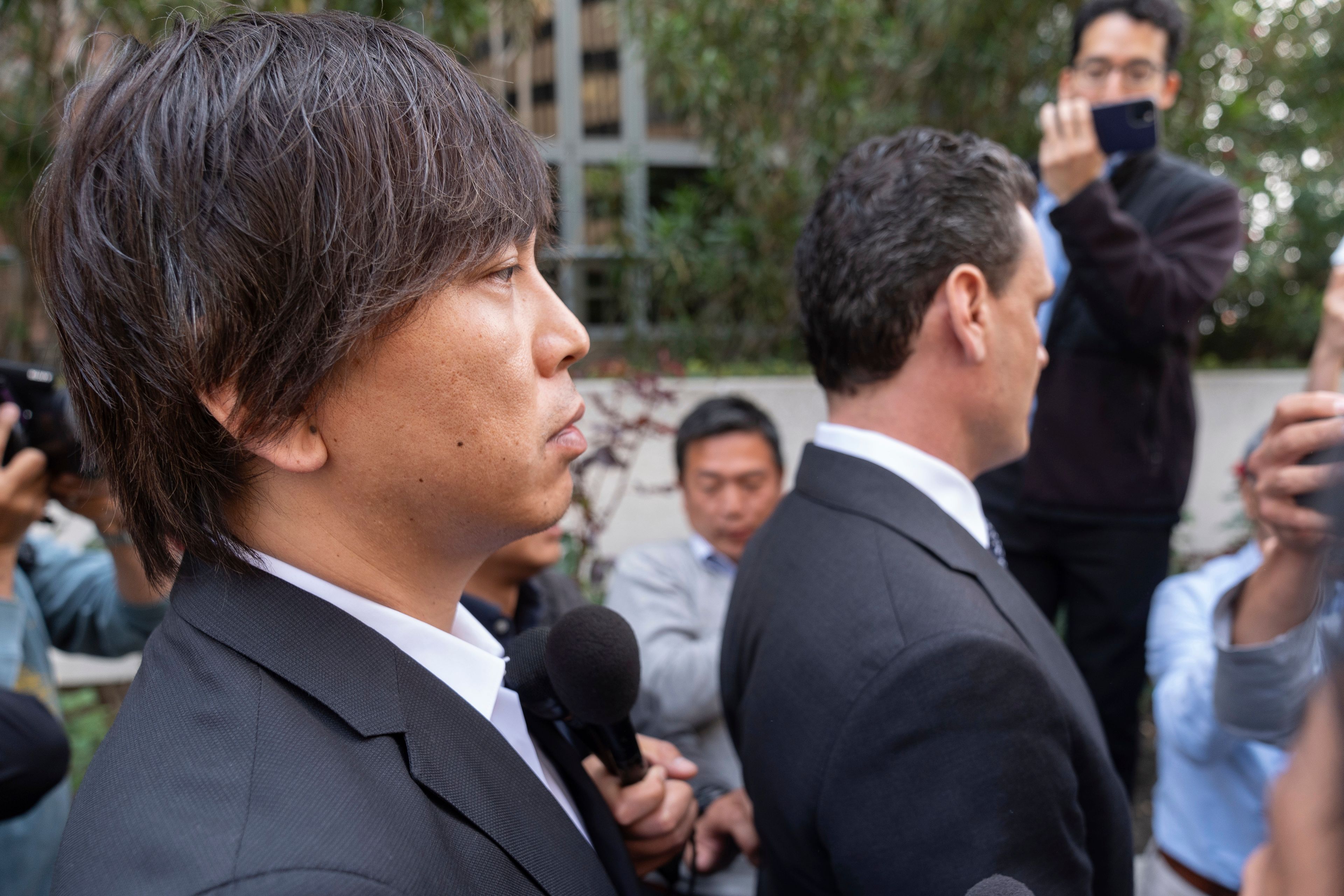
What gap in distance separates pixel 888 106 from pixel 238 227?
22.2 feet

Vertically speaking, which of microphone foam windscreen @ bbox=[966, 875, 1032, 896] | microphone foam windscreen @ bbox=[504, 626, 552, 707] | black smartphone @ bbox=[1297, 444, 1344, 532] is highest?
black smartphone @ bbox=[1297, 444, 1344, 532]

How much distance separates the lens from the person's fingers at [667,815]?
137 centimetres

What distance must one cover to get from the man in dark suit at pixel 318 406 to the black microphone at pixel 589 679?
163mm

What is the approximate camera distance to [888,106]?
690cm

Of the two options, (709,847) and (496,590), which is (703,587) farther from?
(709,847)

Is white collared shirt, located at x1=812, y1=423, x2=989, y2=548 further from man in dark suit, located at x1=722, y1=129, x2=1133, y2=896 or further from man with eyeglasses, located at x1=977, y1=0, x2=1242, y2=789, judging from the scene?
man with eyeglasses, located at x1=977, y1=0, x2=1242, y2=789

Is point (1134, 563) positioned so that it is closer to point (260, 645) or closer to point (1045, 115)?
point (1045, 115)

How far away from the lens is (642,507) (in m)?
5.66

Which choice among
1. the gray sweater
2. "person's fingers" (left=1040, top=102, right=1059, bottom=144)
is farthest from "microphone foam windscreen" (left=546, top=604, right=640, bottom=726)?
"person's fingers" (left=1040, top=102, right=1059, bottom=144)

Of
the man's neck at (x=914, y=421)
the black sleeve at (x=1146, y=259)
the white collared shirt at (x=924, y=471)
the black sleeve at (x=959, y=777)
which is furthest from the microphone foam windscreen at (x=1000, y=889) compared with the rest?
the black sleeve at (x=1146, y=259)

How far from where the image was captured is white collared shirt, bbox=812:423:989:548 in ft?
5.19

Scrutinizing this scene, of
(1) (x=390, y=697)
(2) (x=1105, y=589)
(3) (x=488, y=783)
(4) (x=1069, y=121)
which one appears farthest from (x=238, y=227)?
(2) (x=1105, y=589)

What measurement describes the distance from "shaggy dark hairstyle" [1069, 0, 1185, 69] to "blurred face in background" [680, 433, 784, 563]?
5.50 ft

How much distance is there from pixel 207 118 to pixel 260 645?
20.6 inches
